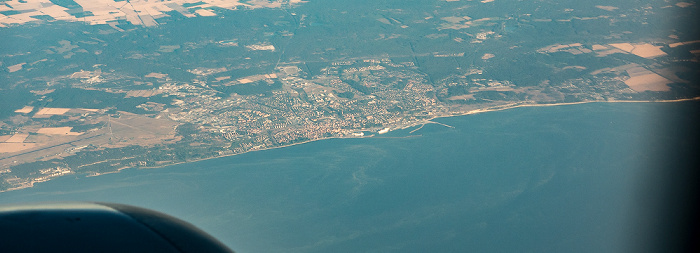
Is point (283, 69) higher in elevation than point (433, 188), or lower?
lower

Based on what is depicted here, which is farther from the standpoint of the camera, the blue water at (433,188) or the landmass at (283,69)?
the landmass at (283,69)

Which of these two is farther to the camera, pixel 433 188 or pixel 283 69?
pixel 283 69

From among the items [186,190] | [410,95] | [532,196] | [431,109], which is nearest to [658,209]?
[532,196]

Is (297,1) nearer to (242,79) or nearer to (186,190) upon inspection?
(242,79)

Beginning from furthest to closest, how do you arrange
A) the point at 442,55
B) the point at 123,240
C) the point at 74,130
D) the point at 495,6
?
the point at 495,6, the point at 442,55, the point at 74,130, the point at 123,240
